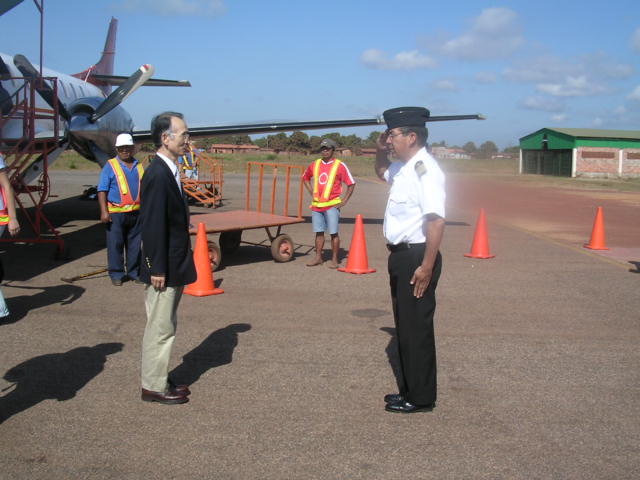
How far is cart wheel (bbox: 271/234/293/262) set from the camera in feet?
31.3

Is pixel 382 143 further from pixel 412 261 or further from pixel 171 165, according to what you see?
pixel 171 165

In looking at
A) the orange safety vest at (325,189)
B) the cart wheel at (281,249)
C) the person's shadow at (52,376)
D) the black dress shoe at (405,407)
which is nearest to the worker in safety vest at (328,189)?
the orange safety vest at (325,189)

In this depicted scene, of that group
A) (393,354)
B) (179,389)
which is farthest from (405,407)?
(179,389)

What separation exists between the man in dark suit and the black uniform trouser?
4.67 ft

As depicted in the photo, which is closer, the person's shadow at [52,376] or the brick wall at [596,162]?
the person's shadow at [52,376]

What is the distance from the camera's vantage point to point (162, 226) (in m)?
3.95

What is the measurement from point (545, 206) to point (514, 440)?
19226mm

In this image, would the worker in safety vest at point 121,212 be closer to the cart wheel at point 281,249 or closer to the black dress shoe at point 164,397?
the cart wheel at point 281,249

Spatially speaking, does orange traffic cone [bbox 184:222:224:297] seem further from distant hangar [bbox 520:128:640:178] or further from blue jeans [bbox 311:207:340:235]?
distant hangar [bbox 520:128:640:178]

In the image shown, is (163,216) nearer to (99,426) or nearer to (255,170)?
(99,426)

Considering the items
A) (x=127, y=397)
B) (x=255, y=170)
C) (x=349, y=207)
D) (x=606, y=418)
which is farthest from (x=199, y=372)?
(x=255, y=170)

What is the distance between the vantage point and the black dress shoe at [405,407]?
4.05 metres

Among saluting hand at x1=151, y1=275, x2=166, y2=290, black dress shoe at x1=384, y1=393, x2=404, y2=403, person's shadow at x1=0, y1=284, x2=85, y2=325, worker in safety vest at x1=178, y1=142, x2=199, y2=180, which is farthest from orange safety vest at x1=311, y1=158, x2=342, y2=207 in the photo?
worker in safety vest at x1=178, y1=142, x2=199, y2=180

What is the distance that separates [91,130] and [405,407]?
32.4 feet
